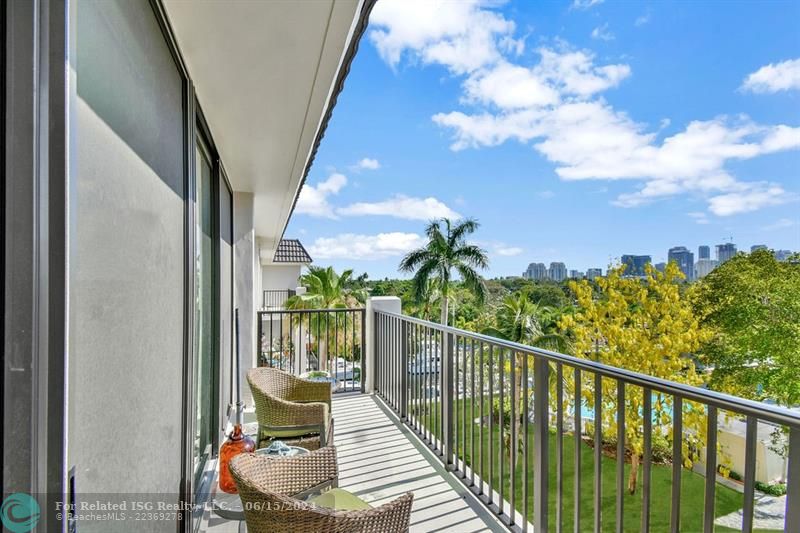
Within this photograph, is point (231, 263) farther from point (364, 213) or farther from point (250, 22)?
point (364, 213)

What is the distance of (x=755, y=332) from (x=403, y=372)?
19562 millimetres

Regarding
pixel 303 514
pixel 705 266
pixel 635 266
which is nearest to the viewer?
pixel 303 514

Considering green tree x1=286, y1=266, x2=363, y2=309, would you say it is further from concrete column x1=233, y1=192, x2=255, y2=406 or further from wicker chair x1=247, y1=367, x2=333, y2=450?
wicker chair x1=247, y1=367, x2=333, y2=450

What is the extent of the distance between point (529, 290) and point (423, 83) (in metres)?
22.3

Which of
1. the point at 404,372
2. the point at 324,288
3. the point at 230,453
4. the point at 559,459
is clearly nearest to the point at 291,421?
the point at 230,453

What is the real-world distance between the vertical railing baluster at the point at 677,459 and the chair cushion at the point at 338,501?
109 centimetres

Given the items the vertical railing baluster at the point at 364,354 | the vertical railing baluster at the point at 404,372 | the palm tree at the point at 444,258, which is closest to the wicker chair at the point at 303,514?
the vertical railing baluster at the point at 404,372

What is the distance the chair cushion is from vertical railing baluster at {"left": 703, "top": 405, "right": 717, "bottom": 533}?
1.15 metres

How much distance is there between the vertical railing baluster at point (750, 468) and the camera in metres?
1.17

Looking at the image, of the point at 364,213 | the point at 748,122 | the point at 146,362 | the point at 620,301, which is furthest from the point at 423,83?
the point at 146,362

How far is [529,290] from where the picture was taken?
17.7 metres

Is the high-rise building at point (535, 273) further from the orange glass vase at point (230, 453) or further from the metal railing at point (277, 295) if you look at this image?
the orange glass vase at point (230, 453)

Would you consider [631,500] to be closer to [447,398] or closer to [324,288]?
[447,398]

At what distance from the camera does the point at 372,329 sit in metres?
5.05
